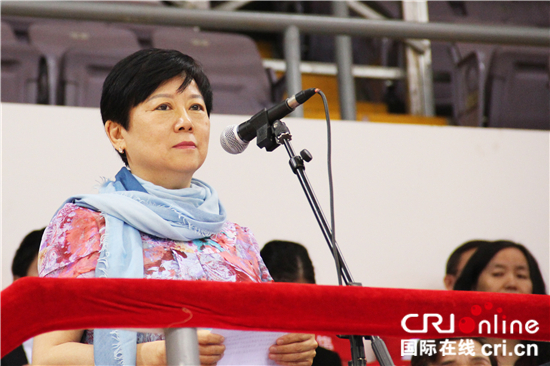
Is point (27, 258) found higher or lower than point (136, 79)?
lower

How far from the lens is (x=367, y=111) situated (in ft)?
12.4

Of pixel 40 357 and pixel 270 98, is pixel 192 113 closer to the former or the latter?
pixel 40 357

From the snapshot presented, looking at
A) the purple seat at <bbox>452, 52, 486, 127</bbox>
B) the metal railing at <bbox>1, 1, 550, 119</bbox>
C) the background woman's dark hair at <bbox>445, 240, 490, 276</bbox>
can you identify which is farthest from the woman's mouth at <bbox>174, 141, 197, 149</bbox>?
the purple seat at <bbox>452, 52, 486, 127</bbox>

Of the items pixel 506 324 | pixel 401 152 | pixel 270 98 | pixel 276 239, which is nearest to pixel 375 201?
pixel 401 152

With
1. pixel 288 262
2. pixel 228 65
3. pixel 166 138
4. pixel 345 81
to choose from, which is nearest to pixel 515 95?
pixel 345 81

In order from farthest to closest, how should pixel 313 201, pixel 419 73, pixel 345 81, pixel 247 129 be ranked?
pixel 419 73, pixel 345 81, pixel 247 129, pixel 313 201

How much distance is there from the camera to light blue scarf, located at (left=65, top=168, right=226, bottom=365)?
106 centimetres

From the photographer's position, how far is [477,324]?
918mm

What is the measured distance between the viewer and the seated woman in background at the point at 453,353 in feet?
3.18

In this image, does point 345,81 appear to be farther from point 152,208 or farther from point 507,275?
point 152,208

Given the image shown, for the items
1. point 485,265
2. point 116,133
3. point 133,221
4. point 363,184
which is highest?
point 363,184

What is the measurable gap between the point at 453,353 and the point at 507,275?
1.75 m

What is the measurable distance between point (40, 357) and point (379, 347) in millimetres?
521

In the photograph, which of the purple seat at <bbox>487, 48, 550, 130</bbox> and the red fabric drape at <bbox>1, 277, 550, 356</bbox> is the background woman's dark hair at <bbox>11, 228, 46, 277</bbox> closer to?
the red fabric drape at <bbox>1, 277, 550, 356</bbox>
